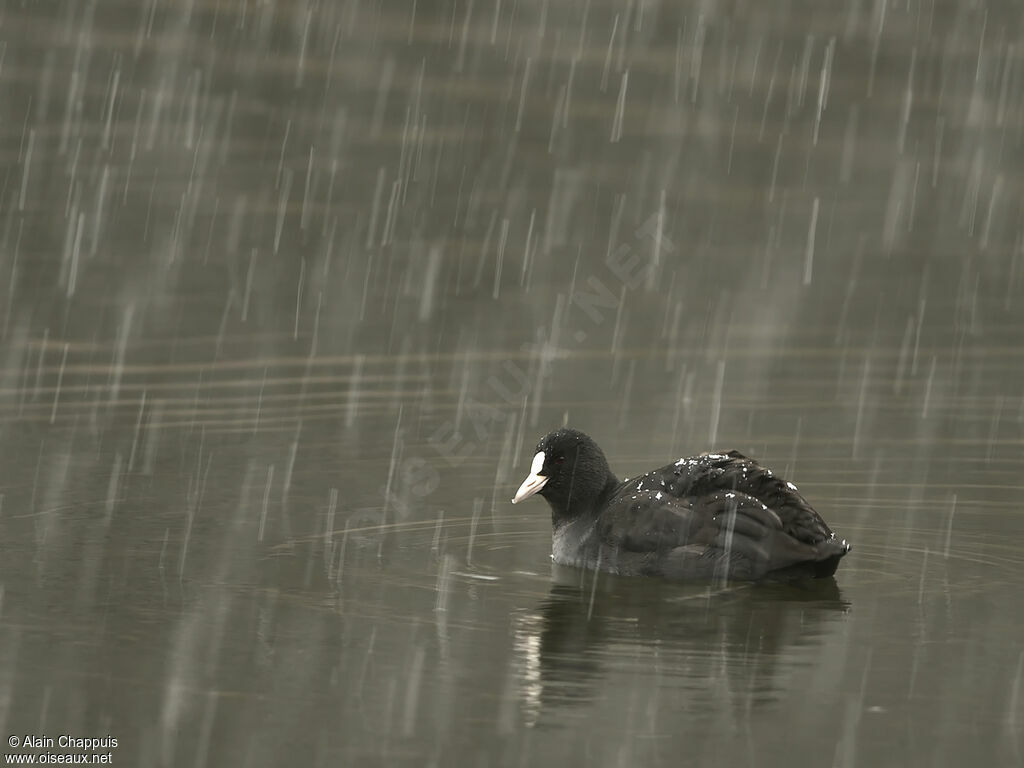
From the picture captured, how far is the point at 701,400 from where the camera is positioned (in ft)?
58.2

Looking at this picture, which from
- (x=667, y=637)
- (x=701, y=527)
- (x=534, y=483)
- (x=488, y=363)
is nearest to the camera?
(x=667, y=637)

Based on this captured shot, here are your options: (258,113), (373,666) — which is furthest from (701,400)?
(258,113)

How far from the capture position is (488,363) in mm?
19016

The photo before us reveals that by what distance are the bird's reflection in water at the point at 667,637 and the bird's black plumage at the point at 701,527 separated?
5.1 inches

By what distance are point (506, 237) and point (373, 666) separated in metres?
13.7

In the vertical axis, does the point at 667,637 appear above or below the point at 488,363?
below

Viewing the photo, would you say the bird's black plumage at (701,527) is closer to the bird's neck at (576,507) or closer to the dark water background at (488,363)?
the bird's neck at (576,507)

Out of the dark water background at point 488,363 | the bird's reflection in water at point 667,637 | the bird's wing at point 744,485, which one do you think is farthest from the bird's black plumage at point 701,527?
the dark water background at point 488,363

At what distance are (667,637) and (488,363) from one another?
24.6ft

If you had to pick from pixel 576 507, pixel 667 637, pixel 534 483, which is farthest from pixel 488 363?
pixel 667 637

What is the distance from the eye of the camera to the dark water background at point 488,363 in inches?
420

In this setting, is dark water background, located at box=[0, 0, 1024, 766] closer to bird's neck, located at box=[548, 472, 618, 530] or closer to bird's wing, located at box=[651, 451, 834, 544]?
bird's neck, located at box=[548, 472, 618, 530]

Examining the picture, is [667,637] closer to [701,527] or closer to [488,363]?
[701,527]

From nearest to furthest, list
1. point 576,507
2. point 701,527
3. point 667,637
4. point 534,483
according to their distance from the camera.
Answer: point 667,637 < point 701,527 < point 576,507 < point 534,483
